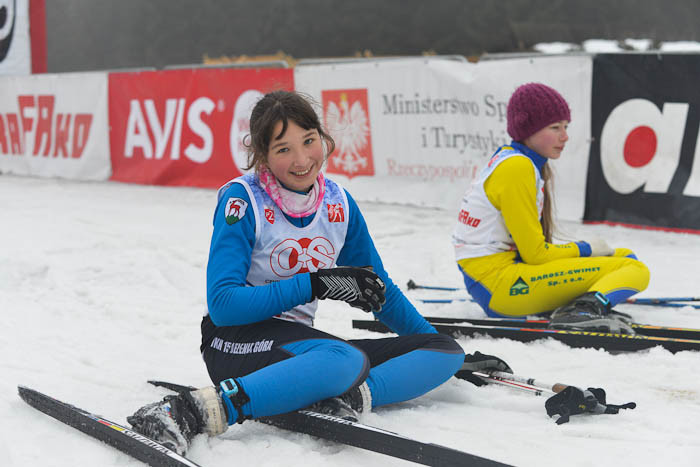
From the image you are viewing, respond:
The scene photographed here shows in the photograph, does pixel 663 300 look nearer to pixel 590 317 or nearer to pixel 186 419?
pixel 590 317

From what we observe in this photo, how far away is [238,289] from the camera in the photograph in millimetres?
2701

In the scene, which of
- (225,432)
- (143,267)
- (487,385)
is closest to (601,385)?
(487,385)

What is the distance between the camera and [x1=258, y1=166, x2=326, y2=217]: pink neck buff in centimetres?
293

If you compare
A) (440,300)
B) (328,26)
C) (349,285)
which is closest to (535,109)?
(440,300)

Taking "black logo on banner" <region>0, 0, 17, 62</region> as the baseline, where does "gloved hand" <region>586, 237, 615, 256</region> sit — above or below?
below

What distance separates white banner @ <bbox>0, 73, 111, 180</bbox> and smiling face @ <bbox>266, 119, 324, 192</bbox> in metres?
9.80

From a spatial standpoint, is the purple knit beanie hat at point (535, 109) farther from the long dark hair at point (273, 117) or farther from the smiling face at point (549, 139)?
the long dark hair at point (273, 117)

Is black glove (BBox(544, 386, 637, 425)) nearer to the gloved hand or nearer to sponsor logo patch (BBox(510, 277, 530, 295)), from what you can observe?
sponsor logo patch (BBox(510, 277, 530, 295))

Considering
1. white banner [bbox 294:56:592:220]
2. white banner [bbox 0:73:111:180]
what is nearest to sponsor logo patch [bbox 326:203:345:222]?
white banner [bbox 294:56:592:220]

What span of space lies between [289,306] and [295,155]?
549mm

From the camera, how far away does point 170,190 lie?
10.9 meters

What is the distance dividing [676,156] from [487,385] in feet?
15.2

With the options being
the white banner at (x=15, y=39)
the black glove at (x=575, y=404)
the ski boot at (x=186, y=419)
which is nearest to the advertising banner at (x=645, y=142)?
the black glove at (x=575, y=404)

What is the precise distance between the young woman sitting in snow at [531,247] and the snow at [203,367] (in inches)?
14.4
